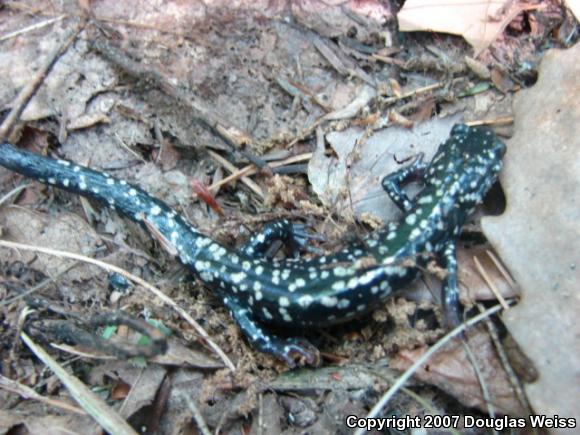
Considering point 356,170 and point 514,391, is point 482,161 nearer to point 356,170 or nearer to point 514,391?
point 356,170

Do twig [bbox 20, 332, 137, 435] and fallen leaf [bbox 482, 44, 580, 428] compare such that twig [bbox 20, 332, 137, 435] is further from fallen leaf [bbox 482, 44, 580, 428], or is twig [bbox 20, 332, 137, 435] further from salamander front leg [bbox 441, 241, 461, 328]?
fallen leaf [bbox 482, 44, 580, 428]

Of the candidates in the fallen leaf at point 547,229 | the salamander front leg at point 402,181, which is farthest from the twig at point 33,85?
the fallen leaf at point 547,229

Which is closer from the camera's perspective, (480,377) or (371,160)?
(480,377)

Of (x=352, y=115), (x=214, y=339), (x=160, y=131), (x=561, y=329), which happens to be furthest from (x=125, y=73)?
(x=561, y=329)

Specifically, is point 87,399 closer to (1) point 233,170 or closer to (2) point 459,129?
(1) point 233,170

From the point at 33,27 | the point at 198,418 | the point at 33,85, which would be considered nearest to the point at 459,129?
the point at 198,418
